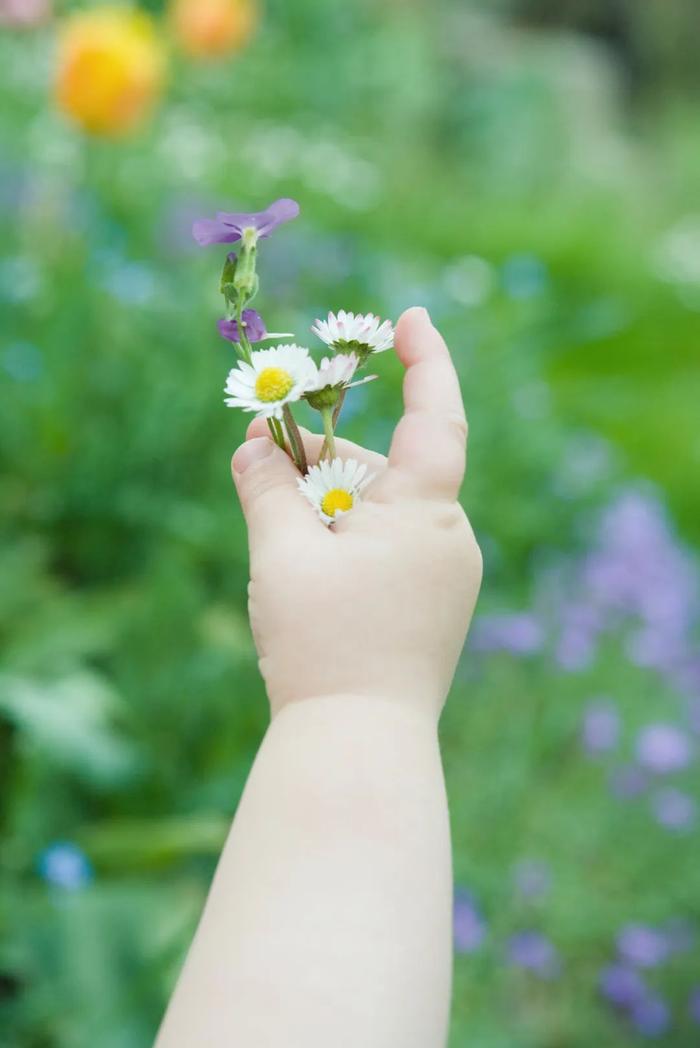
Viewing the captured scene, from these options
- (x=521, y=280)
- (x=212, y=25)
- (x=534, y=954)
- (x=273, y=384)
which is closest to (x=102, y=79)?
(x=521, y=280)

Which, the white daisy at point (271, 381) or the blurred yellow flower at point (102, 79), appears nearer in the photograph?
the white daisy at point (271, 381)

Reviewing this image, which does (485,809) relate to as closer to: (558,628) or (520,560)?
(558,628)

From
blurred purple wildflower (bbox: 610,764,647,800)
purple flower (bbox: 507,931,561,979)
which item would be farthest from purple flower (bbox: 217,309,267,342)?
blurred purple wildflower (bbox: 610,764,647,800)

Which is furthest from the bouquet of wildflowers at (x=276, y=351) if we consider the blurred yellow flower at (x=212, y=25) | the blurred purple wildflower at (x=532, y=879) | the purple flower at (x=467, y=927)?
the blurred yellow flower at (x=212, y=25)

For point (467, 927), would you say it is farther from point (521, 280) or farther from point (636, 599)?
point (521, 280)

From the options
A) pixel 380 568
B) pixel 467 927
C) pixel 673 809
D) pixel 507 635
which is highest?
pixel 507 635

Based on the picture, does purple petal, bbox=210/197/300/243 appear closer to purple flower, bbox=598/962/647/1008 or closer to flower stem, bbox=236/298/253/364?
flower stem, bbox=236/298/253/364

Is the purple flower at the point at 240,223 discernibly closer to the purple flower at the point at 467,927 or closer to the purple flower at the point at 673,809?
the purple flower at the point at 467,927
